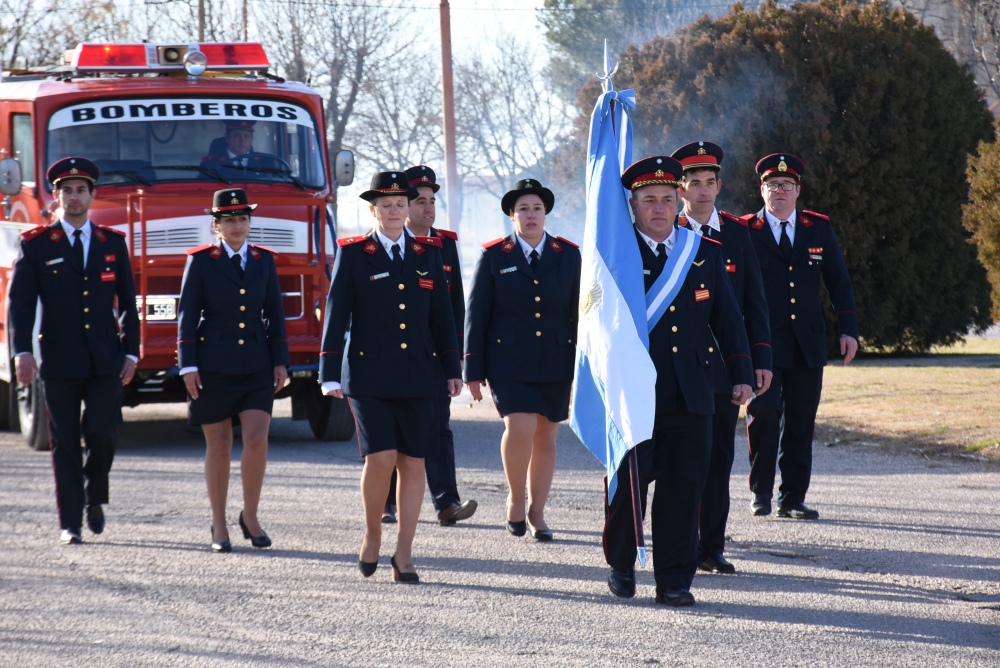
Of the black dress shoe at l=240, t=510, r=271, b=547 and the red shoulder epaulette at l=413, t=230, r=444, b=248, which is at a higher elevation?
the red shoulder epaulette at l=413, t=230, r=444, b=248

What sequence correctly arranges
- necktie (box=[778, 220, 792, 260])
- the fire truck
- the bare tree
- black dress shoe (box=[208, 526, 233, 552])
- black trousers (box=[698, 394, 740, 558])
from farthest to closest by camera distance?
1. the bare tree
2. the fire truck
3. necktie (box=[778, 220, 792, 260])
4. black dress shoe (box=[208, 526, 233, 552])
5. black trousers (box=[698, 394, 740, 558])

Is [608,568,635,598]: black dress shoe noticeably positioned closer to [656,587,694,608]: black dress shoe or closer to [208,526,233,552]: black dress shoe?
[656,587,694,608]: black dress shoe

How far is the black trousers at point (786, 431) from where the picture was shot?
8320 millimetres

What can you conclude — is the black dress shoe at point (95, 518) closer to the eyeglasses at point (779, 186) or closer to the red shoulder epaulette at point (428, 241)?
the red shoulder epaulette at point (428, 241)

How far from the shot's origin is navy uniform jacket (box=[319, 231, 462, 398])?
21.9 feet

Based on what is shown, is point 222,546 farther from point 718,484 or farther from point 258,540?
point 718,484

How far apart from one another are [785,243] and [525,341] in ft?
5.99

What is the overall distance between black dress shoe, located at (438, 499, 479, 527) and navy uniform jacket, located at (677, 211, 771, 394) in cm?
214

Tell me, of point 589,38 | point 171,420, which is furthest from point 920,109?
point 589,38

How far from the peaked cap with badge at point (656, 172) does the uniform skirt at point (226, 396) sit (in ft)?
8.36

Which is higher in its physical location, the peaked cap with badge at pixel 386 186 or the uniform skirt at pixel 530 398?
the peaked cap with badge at pixel 386 186

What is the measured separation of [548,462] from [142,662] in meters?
3.28

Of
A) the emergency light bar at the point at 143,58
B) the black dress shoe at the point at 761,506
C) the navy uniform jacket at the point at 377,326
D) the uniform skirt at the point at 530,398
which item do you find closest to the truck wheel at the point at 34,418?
the emergency light bar at the point at 143,58

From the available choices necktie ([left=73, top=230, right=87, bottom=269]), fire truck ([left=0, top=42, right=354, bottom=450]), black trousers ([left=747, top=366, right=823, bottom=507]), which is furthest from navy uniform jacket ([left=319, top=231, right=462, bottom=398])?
fire truck ([left=0, top=42, right=354, bottom=450])
